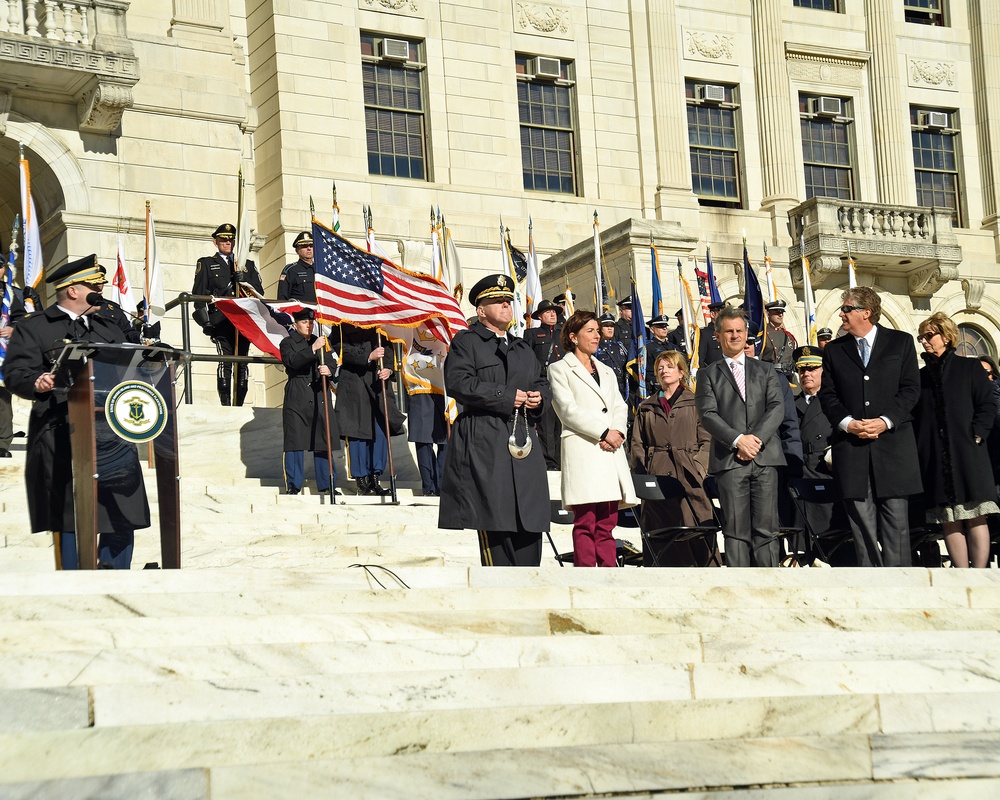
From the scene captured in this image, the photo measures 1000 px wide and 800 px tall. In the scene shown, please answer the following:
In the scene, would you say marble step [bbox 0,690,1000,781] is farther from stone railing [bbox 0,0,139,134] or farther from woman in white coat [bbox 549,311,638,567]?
stone railing [bbox 0,0,139,134]

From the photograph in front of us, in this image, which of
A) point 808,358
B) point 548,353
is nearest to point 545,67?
point 548,353

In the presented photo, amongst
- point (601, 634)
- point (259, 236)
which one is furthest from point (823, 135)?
point (601, 634)

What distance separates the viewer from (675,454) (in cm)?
1058

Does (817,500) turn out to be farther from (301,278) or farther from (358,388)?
(301,278)

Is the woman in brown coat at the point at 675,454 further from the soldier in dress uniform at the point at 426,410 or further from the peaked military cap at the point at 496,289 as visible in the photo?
the soldier in dress uniform at the point at 426,410

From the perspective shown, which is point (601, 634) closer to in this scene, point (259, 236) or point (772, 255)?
point (259, 236)

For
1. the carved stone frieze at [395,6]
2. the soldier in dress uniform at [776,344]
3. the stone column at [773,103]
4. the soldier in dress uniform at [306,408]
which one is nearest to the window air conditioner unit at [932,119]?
the stone column at [773,103]

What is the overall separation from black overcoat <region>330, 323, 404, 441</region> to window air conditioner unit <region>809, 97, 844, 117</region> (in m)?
17.3

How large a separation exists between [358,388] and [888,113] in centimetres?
1896

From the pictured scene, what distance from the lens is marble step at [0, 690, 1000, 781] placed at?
459cm

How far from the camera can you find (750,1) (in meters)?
27.7

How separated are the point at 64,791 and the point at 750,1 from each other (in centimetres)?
2551

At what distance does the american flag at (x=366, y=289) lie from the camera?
484 inches

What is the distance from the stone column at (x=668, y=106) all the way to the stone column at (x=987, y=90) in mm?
6860
